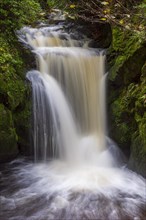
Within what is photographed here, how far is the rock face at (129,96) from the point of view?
231 inches

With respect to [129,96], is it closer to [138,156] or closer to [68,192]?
[138,156]

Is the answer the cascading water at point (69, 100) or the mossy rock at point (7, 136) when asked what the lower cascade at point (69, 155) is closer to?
the cascading water at point (69, 100)

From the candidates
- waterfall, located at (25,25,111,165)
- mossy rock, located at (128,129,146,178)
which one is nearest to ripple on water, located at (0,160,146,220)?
mossy rock, located at (128,129,146,178)

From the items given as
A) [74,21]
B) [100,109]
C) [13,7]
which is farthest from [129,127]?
[74,21]

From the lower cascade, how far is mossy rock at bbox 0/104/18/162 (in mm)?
270

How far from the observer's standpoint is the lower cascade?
4.48 meters

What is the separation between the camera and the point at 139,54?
6512mm

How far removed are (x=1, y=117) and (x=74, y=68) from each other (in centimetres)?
249

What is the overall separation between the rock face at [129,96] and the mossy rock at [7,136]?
95.6 inches

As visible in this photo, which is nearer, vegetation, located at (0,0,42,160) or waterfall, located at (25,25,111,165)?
vegetation, located at (0,0,42,160)

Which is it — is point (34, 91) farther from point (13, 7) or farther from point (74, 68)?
point (13, 7)

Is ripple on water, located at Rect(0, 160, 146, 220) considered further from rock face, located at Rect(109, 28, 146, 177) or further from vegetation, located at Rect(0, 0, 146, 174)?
rock face, located at Rect(109, 28, 146, 177)

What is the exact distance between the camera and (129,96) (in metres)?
6.48

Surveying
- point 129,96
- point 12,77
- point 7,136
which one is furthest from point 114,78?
point 7,136
